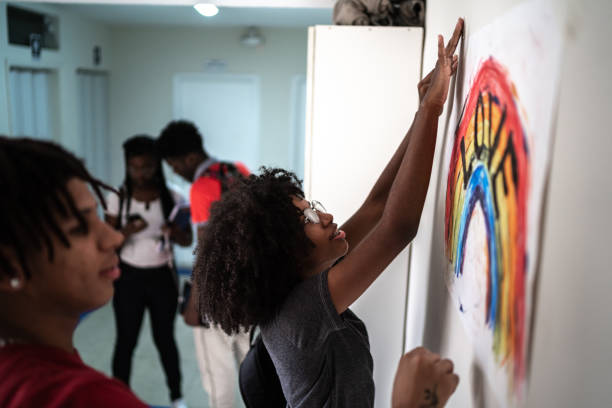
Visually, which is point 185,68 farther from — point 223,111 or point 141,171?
point 141,171

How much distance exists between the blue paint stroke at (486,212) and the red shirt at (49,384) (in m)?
0.53

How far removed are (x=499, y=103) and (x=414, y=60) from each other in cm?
102

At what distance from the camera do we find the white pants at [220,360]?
2365 mm

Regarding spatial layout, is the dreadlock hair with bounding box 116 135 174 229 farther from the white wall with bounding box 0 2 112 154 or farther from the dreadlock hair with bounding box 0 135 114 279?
the dreadlock hair with bounding box 0 135 114 279

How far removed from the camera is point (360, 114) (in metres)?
1.83

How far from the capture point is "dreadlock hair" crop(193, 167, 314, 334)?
110 cm

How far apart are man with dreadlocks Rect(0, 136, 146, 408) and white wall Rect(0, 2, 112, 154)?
10.8ft

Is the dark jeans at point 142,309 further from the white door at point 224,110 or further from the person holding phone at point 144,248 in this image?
the white door at point 224,110

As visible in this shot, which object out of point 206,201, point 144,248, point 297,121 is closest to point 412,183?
point 206,201

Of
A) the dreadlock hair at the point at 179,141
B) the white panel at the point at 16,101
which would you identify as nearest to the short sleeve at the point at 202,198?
the dreadlock hair at the point at 179,141

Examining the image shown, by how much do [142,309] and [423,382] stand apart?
6.79ft

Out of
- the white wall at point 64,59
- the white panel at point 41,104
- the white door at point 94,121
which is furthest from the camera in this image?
the white door at point 94,121

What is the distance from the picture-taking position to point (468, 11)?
1132mm

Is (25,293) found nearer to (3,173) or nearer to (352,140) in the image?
(3,173)
